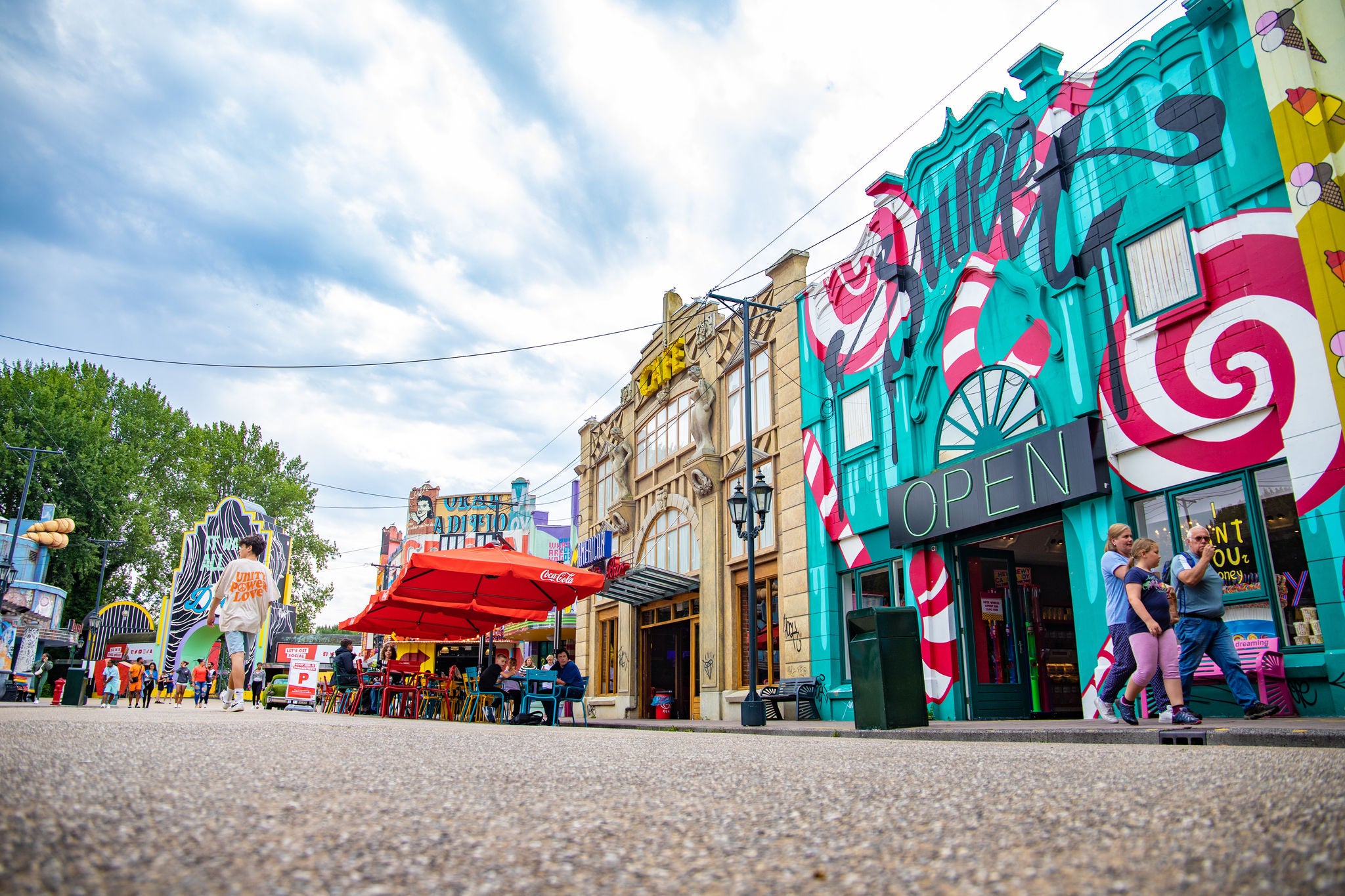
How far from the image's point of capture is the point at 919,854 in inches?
77.4

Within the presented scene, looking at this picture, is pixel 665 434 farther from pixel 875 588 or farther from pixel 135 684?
pixel 135 684

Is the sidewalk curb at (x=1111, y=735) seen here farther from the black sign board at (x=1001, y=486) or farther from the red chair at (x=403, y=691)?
the red chair at (x=403, y=691)

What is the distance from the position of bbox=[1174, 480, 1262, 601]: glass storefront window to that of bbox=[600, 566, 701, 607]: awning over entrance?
1159 centimetres

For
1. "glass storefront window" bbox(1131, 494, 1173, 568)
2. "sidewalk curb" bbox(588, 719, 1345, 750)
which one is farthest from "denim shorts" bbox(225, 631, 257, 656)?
"glass storefront window" bbox(1131, 494, 1173, 568)

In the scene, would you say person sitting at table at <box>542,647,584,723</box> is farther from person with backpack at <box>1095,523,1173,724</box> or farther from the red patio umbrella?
person with backpack at <box>1095,523,1173,724</box>

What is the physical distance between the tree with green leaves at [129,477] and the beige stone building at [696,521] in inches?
912

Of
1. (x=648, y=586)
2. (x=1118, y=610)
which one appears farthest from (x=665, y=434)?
(x=1118, y=610)

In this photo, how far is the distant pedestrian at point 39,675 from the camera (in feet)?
89.8

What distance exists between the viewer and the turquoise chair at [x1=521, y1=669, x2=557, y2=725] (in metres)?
12.4

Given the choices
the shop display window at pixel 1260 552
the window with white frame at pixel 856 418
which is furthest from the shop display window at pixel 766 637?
the shop display window at pixel 1260 552

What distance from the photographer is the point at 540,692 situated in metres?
13.2

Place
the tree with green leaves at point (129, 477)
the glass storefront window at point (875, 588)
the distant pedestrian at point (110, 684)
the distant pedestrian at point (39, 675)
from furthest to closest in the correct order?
the tree with green leaves at point (129, 477)
the distant pedestrian at point (39, 675)
the distant pedestrian at point (110, 684)
the glass storefront window at point (875, 588)

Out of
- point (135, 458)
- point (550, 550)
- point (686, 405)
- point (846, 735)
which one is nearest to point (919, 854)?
point (846, 735)

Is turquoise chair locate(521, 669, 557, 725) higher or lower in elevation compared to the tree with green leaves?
lower
